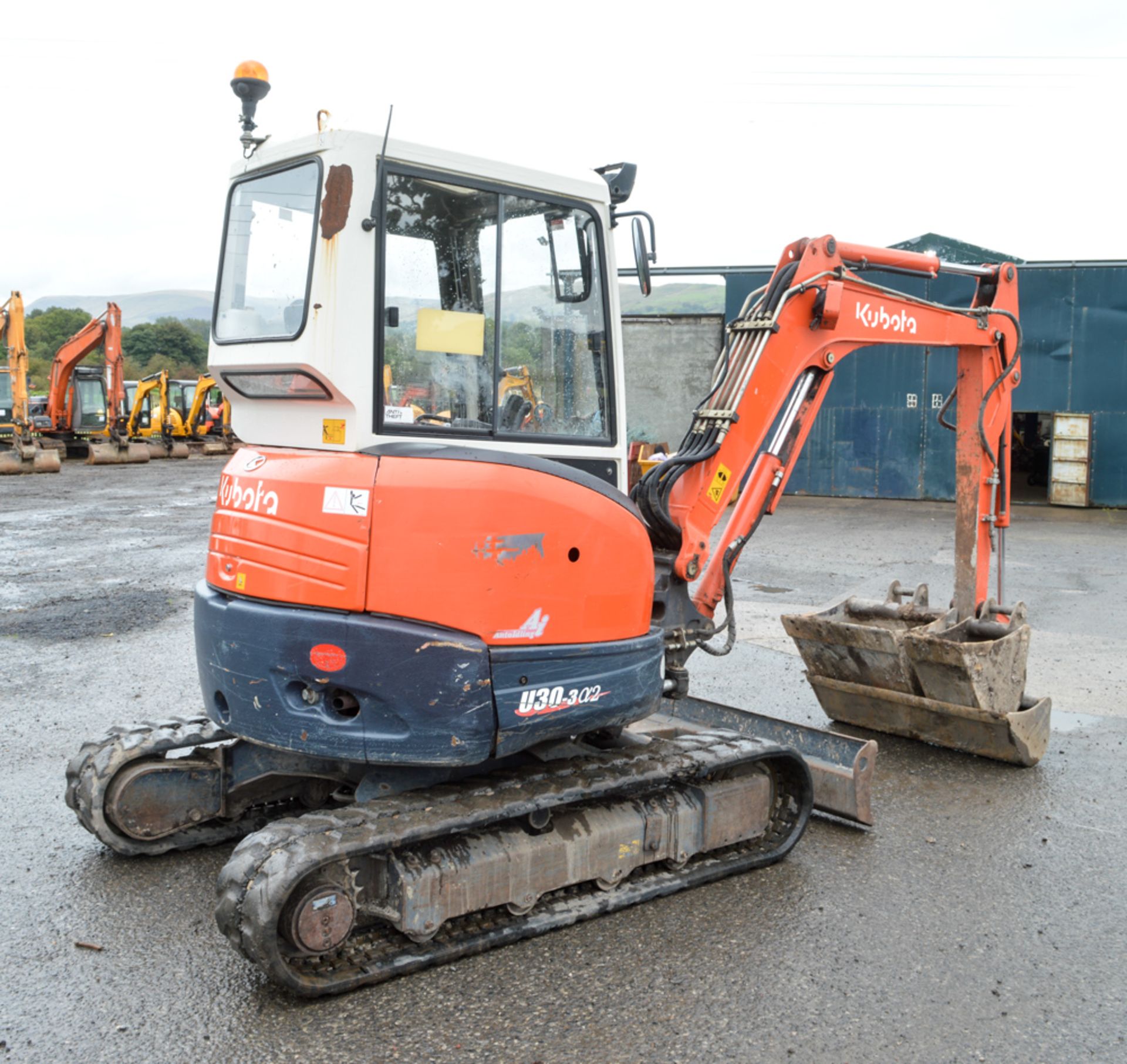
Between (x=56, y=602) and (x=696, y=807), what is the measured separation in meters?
8.31

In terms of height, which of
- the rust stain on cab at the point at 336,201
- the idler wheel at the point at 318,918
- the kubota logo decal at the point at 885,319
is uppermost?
the rust stain on cab at the point at 336,201

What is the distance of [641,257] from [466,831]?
237cm

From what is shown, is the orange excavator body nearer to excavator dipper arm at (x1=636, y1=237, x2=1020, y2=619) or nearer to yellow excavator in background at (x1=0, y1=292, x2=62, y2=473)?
excavator dipper arm at (x1=636, y1=237, x2=1020, y2=619)

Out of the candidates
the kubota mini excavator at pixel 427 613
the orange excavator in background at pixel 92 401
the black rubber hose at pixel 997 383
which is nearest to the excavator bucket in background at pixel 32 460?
the orange excavator in background at pixel 92 401

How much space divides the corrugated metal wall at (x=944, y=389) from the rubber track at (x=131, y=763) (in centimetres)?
1599

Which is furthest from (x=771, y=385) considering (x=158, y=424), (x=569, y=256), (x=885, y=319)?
(x=158, y=424)

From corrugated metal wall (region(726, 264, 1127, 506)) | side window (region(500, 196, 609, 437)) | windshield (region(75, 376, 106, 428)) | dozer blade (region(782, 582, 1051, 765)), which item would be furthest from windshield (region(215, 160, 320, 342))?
windshield (region(75, 376, 106, 428))

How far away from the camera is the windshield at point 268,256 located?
408 cm

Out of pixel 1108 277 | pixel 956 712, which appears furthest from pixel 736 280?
pixel 956 712

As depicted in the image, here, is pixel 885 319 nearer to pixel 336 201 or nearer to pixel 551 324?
pixel 551 324

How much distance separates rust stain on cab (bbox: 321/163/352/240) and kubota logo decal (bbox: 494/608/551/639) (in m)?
1.57

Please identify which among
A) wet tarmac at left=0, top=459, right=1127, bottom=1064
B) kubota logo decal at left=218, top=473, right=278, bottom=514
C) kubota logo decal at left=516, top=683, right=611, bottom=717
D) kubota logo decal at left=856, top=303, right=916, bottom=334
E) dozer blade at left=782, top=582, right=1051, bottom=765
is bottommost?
wet tarmac at left=0, top=459, right=1127, bottom=1064

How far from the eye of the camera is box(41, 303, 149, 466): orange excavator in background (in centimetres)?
3075

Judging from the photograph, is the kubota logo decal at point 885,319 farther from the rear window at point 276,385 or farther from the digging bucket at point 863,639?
the rear window at point 276,385
